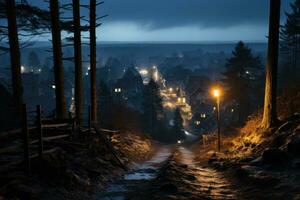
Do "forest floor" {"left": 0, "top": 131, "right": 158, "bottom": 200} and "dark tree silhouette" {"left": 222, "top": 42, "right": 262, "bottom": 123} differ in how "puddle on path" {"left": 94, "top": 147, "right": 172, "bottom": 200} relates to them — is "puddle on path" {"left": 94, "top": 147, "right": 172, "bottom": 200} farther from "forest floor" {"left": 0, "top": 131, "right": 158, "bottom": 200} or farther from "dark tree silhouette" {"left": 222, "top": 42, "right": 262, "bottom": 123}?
"dark tree silhouette" {"left": 222, "top": 42, "right": 262, "bottom": 123}

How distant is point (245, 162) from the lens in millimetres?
16719

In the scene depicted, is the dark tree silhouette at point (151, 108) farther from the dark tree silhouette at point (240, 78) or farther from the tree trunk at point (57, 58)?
the tree trunk at point (57, 58)

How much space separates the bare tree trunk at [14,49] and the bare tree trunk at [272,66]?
13.6m

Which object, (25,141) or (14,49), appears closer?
(25,141)

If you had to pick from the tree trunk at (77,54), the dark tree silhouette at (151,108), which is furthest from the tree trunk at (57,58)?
the dark tree silhouette at (151,108)

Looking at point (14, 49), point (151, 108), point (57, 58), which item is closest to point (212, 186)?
point (57, 58)

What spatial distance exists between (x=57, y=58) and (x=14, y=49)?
2.25m

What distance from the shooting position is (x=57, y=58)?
1938 cm

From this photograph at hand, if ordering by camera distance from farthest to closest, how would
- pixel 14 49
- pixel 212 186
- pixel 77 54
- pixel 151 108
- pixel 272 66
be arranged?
pixel 151 108 → pixel 77 54 → pixel 272 66 → pixel 14 49 → pixel 212 186

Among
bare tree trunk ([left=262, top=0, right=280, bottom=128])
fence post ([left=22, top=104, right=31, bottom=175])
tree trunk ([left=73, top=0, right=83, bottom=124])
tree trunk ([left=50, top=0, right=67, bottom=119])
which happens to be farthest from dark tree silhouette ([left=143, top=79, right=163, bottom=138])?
fence post ([left=22, top=104, right=31, bottom=175])

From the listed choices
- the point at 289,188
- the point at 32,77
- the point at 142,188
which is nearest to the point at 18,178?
the point at 142,188

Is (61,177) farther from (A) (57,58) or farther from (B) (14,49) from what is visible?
(B) (14,49)

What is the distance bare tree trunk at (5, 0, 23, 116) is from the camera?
727 inches

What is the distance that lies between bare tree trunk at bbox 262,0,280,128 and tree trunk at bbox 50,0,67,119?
11516 millimetres
